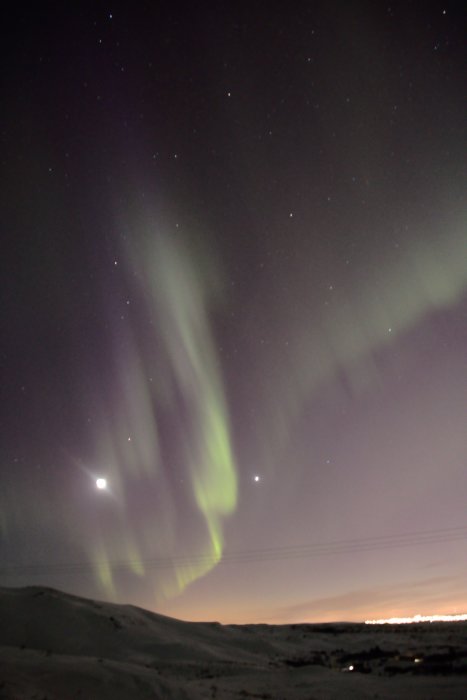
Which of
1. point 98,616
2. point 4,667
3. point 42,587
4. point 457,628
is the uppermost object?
point 42,587

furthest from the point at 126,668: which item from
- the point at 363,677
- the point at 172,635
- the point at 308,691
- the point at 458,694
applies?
the point at 172,635

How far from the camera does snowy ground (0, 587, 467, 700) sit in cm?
1684

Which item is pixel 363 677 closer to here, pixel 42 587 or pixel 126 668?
pixel 126 668

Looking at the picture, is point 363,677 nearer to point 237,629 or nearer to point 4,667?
point 4,667

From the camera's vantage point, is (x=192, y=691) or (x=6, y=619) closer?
(x=192, y=691)

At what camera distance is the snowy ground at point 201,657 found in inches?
663

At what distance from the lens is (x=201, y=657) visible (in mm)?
27484


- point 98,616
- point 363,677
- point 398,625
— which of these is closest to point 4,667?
point 363,677

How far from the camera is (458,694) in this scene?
15422 mm

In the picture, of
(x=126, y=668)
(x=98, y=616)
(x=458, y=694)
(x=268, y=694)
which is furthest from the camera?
(x=98, y=616)

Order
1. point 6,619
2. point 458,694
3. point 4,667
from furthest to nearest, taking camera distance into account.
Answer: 1. point 6,619
2. point 4,667
3. point 458,694

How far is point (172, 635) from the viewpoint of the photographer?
32125mm

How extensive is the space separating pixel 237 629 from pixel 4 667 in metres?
25.1

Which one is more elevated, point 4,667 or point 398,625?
point 4,667
